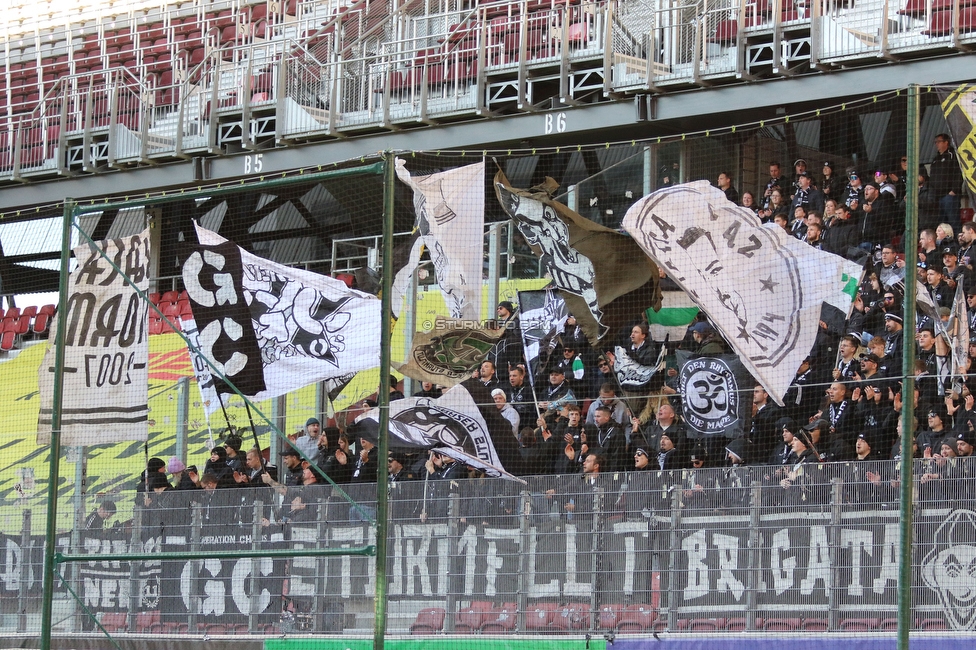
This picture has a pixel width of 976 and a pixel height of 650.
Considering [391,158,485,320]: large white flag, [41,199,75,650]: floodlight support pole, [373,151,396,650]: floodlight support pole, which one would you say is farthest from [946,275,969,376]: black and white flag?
[41,199,75,650]: floodlight support pole

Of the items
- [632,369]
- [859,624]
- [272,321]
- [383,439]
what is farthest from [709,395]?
[272,321]

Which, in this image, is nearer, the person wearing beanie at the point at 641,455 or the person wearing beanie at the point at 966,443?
the person wearing beanie at the point at 966,443

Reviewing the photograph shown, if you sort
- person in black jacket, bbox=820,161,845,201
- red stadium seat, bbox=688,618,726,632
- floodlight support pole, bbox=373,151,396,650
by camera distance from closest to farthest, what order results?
floodlight support pole, bbox=373,151,396,650 < red stadium seat, bbox=688,618,726,632 < person in black jacket, bbox=820,161,845,201

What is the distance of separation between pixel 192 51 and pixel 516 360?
529 inches

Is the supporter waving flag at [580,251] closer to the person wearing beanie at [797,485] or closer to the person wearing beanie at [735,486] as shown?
the person wearing beanie at [735,486]

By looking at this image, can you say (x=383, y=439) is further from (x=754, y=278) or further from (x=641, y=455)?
(x=641, y=455)

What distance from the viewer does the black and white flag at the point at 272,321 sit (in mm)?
8484

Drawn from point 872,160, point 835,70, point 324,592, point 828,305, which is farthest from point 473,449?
point 835,70

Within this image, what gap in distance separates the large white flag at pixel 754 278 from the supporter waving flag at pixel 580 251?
81 cm

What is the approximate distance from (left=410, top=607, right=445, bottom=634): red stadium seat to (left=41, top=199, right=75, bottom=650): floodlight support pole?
2.45 metres

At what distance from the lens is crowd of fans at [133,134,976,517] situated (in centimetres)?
912

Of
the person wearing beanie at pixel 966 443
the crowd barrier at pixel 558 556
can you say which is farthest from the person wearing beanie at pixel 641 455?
the person wearing beanie at pixel 966 443

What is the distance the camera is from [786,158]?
37.0 ft

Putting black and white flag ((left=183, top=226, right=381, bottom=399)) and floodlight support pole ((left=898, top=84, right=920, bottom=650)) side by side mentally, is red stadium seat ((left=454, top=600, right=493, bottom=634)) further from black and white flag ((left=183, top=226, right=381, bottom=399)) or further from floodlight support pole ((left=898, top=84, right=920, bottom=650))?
floodlight support pole ((left=898, top=84, right=920, bottom=650))
